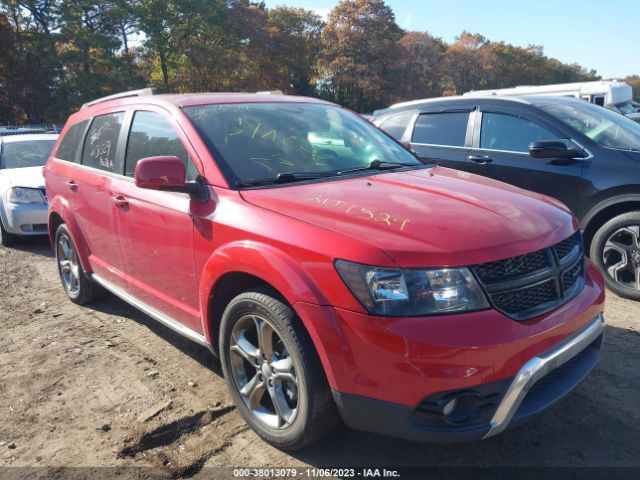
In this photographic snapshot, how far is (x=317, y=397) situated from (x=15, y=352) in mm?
2851

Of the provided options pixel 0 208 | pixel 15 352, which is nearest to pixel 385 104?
pixel 0 208

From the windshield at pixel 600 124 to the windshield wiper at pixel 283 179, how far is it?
318 centimetres

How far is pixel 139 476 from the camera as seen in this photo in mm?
2650

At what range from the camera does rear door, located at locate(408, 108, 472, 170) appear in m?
5.84

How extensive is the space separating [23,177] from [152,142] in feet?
17.0

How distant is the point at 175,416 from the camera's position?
125 inches

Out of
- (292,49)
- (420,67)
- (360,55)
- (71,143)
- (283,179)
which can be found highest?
(292,49)

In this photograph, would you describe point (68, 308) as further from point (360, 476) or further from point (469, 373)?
point (469, 373)

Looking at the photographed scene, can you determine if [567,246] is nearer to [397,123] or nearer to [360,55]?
[397,123]

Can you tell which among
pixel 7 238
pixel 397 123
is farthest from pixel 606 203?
pixel 7 238

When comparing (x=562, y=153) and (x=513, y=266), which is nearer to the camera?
(x=513, y=266)

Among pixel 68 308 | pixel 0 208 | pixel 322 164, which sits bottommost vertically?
pixel 68 308

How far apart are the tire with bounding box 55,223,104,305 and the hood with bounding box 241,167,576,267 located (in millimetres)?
2713

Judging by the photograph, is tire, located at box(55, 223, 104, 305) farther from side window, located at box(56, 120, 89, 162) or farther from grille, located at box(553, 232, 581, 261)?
grille, located at box(553, 232, 581, 261)
